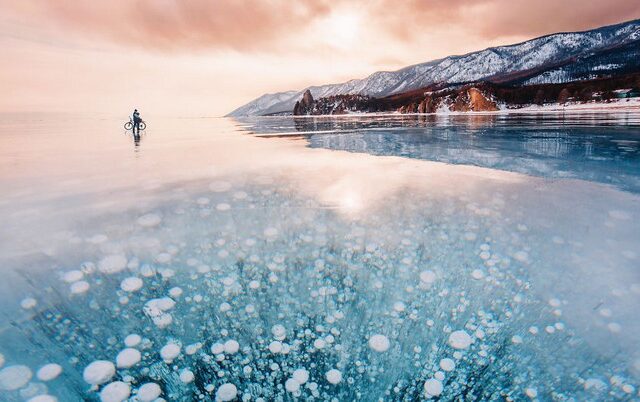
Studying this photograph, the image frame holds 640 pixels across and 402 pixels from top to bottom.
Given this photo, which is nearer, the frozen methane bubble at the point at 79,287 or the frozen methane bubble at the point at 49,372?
the frozen methane bubble at the point at 49,372

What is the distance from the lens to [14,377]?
2434 mm

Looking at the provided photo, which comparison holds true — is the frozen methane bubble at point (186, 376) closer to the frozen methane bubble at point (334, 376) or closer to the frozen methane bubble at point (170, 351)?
the frozen methane bubble at point (170, 351)

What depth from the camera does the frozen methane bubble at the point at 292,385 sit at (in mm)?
2271

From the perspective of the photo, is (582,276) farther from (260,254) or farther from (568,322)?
(260,254)

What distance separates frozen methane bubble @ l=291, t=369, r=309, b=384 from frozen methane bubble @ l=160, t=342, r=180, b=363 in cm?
94

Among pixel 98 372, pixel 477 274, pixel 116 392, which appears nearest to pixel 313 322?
pixel 116 392

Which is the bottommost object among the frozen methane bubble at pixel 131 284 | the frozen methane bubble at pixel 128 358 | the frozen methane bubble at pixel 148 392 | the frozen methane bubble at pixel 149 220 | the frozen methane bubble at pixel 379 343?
the frozen methane bubble at pixel 148 392

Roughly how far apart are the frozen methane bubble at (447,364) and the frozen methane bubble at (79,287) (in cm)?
347

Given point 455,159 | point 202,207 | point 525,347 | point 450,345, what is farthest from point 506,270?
point 455,159

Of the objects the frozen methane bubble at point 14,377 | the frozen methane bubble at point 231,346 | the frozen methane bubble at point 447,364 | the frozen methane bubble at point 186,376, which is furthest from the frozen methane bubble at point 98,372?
the frozen methane bubble at point 447,364

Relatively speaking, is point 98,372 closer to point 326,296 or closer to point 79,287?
point 79,287

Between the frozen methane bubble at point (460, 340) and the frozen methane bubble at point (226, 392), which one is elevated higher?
the frozen methane bubble at point (460, 340)

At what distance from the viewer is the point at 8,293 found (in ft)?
11.2

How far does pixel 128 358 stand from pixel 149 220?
334 cm
